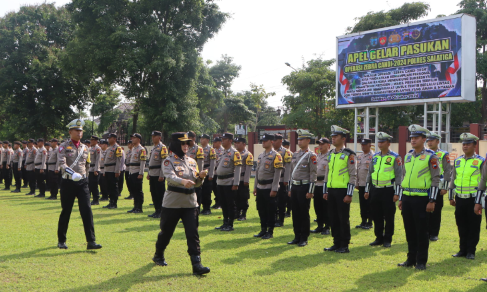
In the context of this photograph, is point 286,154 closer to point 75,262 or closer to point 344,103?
point 75,262

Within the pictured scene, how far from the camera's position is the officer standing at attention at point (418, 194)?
18.6 ft

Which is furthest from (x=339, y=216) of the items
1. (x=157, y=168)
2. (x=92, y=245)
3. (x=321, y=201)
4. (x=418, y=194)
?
(x=157, y=168)

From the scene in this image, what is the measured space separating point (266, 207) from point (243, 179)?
2.19 metres

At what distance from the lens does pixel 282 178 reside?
9164 millimetres

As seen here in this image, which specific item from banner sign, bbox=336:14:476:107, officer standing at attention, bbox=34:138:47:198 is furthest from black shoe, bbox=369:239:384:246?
officer standing at attention, bbox=34:138:47:198

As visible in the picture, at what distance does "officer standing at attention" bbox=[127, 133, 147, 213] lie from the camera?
35.7ft

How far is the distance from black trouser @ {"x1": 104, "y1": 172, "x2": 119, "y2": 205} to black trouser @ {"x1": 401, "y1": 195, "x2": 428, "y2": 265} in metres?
8.47

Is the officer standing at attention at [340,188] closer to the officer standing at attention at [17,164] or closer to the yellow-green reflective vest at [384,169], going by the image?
the yellow-green reflective vest at [384,169]

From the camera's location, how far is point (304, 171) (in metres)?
7.27

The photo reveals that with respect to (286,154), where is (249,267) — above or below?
below

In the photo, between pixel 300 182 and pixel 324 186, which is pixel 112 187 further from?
pixel 324 186

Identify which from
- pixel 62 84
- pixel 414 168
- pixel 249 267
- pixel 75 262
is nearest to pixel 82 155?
pixel 75 262

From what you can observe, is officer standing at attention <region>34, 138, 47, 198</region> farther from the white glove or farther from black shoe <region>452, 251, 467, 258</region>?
black shoe <region>452, 251, 467, 258</region>

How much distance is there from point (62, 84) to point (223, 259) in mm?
30952
